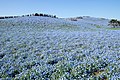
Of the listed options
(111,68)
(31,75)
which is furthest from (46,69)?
(111,68)

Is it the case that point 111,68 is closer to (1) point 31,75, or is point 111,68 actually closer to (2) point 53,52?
(1) point 31,75

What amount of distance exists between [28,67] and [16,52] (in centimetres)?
362

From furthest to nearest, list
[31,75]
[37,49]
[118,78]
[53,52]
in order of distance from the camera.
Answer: [37,49] < [53,52] < [31,75] < [118,78]

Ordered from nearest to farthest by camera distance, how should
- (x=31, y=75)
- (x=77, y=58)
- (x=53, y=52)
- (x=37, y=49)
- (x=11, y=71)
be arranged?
A: (x=31, y=75) → (x=11, y=71) → (x=77, y=58) → (x=53, y=52) → (x=37, y=49)

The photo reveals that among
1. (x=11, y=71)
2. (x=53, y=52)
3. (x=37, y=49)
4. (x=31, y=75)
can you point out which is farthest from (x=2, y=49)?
(x=31, y=75)

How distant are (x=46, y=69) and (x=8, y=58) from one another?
351 centimetres

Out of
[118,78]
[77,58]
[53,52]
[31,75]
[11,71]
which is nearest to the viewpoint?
[118,78]

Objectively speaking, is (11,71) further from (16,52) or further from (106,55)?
(106,55)

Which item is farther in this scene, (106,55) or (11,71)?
(106,55)

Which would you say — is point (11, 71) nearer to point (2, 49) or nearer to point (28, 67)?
point (28, 67)

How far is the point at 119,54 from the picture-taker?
14.3m

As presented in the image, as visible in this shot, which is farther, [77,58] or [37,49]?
[37,49]

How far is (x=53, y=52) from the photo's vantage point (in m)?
15.3

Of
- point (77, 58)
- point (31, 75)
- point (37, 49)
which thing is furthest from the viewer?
point (37, 49)
